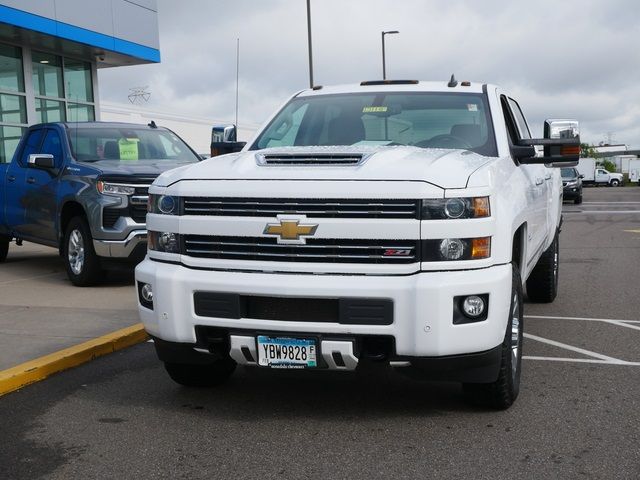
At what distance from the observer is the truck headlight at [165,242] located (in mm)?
4801

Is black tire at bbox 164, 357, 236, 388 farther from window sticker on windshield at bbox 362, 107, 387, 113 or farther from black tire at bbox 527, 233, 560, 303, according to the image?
black tire at bbox 527, 233, 560, 303

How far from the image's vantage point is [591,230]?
20.8 m

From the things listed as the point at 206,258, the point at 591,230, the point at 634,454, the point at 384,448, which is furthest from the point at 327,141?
the point at 591,230

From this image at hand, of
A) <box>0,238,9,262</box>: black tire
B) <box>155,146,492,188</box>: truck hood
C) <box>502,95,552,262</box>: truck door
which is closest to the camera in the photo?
<box>155,146,492,188</box>: truck hood

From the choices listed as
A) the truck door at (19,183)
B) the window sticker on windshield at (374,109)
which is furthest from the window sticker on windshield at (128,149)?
the window sticker on windshield at (374,109)

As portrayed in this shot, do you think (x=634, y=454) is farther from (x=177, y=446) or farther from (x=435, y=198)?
(x=177, y=446)

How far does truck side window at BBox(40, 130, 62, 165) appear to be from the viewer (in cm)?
1063

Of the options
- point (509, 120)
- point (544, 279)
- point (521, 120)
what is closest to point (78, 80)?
point (544, 279)

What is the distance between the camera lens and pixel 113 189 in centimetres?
967

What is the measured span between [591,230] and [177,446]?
17917 millimetres

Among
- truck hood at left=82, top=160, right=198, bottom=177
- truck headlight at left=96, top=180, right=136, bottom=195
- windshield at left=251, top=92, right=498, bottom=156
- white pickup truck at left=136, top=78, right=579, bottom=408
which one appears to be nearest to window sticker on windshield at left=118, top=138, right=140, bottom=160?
truck hood at left=82, top=160, right=198, bottom=177

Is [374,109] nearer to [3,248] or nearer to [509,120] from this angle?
[509,120]

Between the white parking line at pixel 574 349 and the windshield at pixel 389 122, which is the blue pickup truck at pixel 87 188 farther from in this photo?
the white parking line at pixel 574 349

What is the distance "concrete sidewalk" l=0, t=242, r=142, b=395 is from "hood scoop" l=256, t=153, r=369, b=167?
7.93 ft
